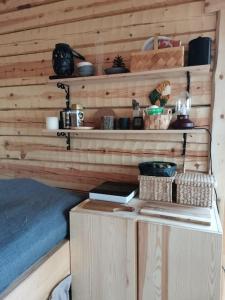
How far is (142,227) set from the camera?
1.09m

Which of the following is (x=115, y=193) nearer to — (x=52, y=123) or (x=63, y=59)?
(x=52, y=123)

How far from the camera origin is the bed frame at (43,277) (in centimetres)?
94

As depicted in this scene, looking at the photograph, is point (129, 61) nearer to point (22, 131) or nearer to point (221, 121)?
point (221, 121)

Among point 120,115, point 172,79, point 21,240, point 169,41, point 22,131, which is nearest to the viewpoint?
point 21,240

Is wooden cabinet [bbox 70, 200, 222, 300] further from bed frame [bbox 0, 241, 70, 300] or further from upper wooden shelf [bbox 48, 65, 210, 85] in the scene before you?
upper wooden shelf [bbox 48, 65, 210, 85]

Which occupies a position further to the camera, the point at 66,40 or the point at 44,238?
the point at 66,40

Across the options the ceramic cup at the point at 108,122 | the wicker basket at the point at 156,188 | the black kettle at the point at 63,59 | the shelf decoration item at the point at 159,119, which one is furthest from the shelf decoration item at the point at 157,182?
the black kettle at the point at 63,59

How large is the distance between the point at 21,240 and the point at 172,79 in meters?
1.17

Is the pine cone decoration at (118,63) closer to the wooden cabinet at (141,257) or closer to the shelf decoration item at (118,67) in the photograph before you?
the shelf decoration item at (118,67)

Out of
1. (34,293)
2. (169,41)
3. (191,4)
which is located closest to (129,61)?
(169,41)

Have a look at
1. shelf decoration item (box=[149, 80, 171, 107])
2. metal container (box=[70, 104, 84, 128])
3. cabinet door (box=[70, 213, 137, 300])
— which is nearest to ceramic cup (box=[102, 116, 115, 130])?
metal container (box=[70, 104, 84, 128])

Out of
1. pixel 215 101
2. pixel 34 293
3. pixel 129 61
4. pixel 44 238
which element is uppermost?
pixel 129 61

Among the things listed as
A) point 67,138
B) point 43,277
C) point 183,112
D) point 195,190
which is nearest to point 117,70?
point 183,112

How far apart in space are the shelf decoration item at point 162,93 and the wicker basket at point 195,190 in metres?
0.49
